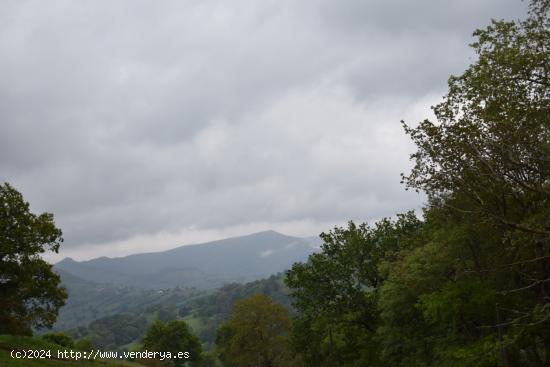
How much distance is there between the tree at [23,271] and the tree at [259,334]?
127ft

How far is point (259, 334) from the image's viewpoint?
68.1 metres

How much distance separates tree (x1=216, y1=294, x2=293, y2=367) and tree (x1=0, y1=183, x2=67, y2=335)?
3862 centimetres

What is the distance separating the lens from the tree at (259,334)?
220ft

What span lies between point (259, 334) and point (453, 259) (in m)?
49.3

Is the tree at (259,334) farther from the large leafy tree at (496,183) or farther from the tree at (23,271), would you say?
the large leafy tree at (496,183)

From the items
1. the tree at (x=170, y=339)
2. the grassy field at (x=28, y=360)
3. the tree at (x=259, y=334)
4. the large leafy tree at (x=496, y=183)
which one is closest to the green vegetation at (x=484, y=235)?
the large leafy tree at (x=496, y=183)

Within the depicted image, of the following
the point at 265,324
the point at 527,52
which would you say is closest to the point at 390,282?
the point at 527,52

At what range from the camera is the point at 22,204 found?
107ft

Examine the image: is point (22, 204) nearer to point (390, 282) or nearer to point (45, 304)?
point (45, 304)

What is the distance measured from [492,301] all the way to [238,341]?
5393 cm

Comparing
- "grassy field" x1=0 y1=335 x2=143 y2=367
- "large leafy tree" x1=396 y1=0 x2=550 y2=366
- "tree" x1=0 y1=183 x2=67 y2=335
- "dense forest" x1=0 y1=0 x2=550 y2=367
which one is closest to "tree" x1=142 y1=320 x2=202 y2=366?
"dense forest" x1=0 y1=0 x2=550 y2=367

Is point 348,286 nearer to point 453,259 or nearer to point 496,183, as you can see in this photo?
point 453,259

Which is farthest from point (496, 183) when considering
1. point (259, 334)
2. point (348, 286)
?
point (259, 334)

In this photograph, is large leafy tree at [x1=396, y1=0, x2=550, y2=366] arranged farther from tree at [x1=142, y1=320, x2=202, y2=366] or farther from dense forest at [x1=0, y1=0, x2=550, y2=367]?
tree at [x1=142, y1=320, x2=202, y2=366]
